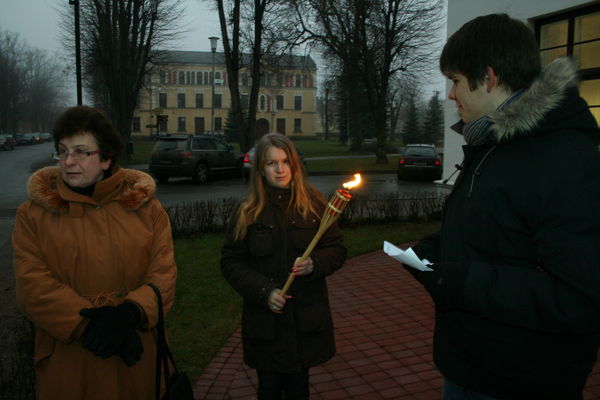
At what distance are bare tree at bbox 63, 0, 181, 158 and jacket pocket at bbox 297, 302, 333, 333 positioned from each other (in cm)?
2630

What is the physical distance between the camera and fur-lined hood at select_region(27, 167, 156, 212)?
223 centimetres

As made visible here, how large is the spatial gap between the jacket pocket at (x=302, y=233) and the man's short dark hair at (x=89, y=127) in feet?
3.36

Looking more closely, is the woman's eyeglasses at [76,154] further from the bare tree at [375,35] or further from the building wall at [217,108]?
the building wall at [217,108]

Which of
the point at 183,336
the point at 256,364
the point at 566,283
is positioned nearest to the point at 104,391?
the point at 256,364

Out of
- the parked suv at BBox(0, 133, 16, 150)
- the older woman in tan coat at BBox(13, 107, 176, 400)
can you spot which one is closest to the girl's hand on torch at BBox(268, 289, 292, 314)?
the older woman in tan coat at BBox(13, 107, 176, 400)

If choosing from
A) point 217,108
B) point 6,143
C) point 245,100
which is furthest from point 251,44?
point 217,108

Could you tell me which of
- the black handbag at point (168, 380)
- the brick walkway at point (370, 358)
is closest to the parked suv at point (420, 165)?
the brick walkway at point (370, 358)

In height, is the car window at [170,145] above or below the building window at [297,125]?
below

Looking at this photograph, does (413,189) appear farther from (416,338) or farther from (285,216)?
(285,216)

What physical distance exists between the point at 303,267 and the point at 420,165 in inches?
745

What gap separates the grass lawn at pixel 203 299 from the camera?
4320 mm

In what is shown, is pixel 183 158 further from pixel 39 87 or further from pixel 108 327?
pixel 39 87

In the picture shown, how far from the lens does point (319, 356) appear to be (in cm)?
270

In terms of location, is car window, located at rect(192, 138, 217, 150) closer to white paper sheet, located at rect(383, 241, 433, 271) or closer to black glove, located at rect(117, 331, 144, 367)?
black glove, located at rect(117, 331, 144, 367)
